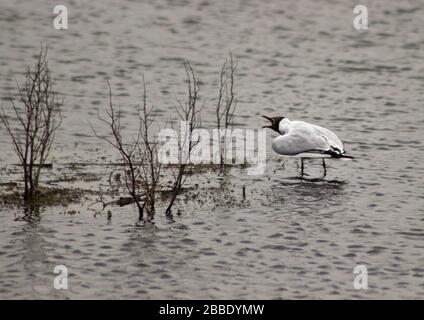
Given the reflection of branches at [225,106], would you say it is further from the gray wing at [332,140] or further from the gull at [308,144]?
the gray wing at [332,140]

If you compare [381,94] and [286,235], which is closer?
[286,235]

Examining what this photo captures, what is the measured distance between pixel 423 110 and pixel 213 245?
11.9 meters

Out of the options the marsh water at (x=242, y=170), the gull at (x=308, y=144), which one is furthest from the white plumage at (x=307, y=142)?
the marsh water at (x=242, y=170)

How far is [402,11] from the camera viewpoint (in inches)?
1439

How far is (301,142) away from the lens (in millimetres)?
19703

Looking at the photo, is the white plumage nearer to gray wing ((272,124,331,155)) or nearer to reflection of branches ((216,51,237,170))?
gray wing ((272,124,331,155))

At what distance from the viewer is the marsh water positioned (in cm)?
1489

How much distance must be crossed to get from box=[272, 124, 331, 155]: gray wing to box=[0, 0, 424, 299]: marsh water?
622 millimetres

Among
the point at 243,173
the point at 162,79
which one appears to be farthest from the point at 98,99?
the point at 243,173

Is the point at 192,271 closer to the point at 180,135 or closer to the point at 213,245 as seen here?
the point at 213,245

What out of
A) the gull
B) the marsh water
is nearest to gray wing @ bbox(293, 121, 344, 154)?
the gull
